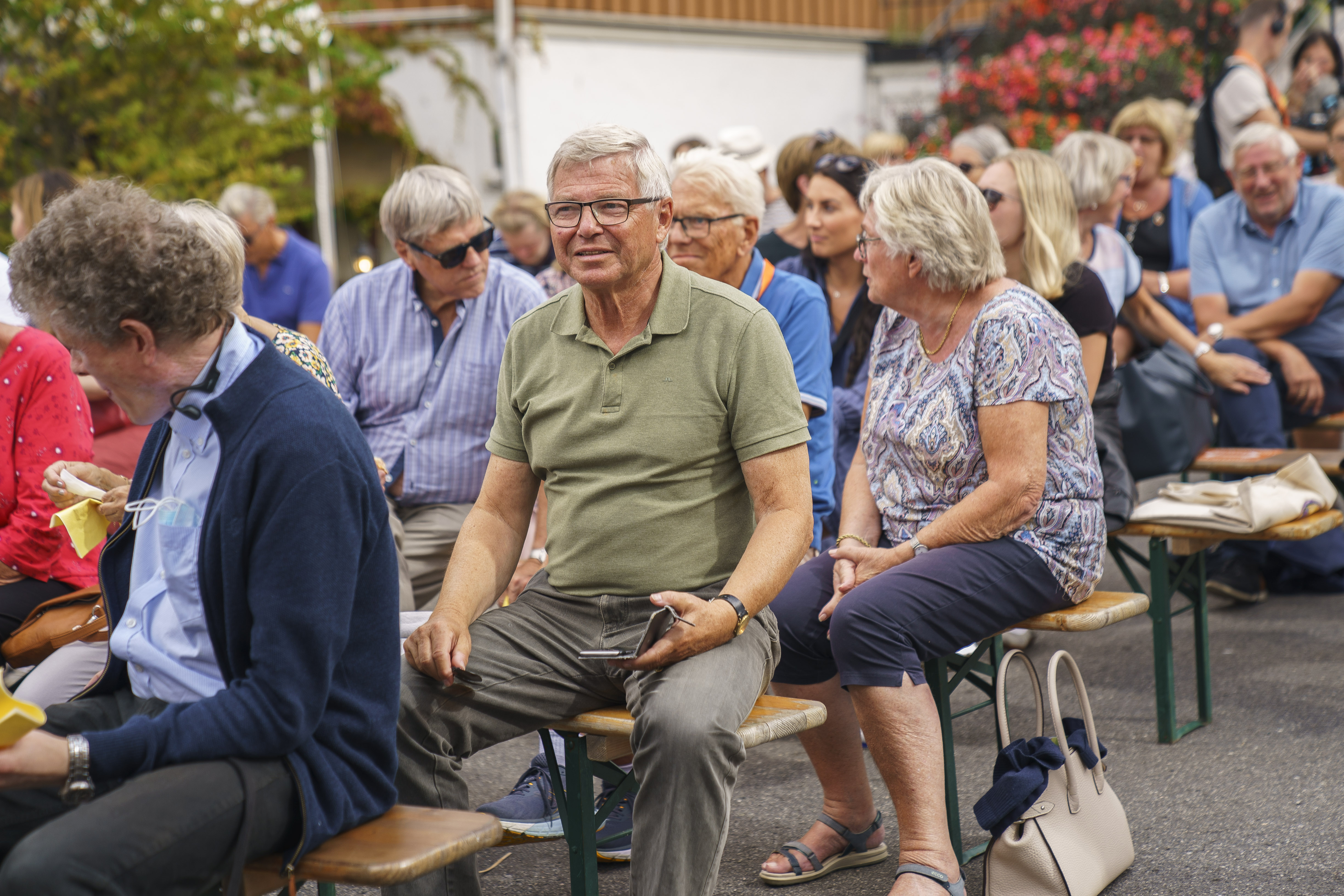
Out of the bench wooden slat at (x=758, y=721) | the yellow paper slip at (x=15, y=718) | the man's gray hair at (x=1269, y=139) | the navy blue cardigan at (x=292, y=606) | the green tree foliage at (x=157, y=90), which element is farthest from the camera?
the green tree foliage at (x=157, y=90)

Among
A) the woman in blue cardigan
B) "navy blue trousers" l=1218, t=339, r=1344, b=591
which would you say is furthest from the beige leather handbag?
the woman in blue cardigan

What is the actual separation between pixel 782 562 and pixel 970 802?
4.63ft

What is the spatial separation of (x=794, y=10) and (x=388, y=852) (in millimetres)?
13720

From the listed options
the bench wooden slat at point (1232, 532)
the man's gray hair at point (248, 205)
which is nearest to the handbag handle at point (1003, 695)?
the bench wooden slat at point (1232, 532)

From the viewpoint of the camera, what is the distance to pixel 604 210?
8.91 ft

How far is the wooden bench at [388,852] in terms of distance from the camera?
1.97 meters

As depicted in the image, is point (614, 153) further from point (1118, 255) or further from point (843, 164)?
point (1118, 255)

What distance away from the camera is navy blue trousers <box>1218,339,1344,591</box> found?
520 cm

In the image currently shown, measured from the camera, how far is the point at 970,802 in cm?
362

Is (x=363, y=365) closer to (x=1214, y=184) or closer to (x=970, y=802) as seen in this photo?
(x=970, y=802)

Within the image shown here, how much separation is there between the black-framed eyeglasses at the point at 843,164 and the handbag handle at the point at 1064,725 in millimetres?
1931

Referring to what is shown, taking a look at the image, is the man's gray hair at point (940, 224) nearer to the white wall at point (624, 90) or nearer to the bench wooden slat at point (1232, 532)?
the bench wooden slat at point (1232, 532)

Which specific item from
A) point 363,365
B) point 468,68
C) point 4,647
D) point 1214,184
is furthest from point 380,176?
point 4,647

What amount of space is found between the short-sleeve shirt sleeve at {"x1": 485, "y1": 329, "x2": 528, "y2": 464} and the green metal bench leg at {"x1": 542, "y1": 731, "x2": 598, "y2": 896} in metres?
0.65
